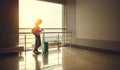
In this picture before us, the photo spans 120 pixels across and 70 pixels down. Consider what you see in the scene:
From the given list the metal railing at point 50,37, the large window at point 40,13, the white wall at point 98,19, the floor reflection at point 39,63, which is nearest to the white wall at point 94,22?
the white wall at point 98,19

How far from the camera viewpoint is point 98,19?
20.0ft

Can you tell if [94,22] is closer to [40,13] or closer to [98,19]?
[98,19]

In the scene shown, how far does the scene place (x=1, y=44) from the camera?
16.8ft

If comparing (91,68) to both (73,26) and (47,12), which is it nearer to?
(73,26)

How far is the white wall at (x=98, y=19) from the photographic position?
18.1 ft

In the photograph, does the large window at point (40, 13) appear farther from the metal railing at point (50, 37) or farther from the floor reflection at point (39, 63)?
the floor reflection at point (39, 63)

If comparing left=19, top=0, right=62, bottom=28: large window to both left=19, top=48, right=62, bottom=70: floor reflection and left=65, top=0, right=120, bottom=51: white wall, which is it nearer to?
left=65, top=0, right=120, bottom=51: white wall

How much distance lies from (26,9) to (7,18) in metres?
1.36

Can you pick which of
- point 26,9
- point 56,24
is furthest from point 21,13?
point 56,24

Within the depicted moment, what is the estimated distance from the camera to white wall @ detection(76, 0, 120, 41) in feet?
18.1

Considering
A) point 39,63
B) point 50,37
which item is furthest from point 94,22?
point 39,63

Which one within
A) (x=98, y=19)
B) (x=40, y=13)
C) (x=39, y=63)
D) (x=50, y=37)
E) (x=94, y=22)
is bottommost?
(x=39, y=63)

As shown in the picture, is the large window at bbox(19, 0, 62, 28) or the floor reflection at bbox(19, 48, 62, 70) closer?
the floor reflection at bbox(19, 48, 62, 70)

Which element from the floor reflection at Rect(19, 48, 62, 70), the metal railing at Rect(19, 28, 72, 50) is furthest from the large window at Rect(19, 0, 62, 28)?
the floor reflection at Rect(19, 48, 62, 70)
